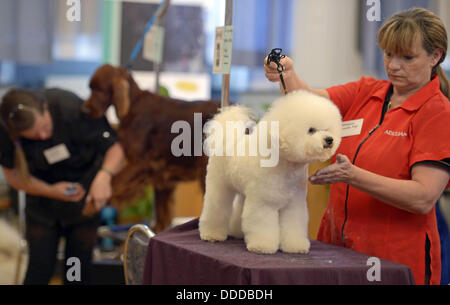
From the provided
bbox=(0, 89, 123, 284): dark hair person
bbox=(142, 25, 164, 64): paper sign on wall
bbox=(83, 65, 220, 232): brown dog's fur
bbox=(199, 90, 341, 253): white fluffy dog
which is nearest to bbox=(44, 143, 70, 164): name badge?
bbox=(0, 89, 123, 284): dark hair person

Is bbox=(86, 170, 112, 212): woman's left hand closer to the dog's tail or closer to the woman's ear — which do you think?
the dog's tail

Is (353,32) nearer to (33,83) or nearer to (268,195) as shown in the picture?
(33,83)

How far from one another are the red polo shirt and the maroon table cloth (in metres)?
0.11

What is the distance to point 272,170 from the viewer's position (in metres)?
1.11

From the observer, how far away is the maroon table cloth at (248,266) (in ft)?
3.30

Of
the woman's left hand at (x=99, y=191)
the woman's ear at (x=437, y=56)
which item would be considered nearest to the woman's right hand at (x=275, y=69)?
the woman's ear at (x=437, y=56)

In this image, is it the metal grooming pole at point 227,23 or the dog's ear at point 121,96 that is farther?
the dog's ear at point 121,96

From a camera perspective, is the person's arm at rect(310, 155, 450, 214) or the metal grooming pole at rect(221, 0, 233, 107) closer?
the person's arm at rect(310, 155, 450, 214)

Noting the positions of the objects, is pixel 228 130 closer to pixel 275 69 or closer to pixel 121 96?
pixel 275 69

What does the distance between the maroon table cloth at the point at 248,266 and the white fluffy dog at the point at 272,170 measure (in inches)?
1.9

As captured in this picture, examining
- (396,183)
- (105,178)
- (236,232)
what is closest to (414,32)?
(396,183)

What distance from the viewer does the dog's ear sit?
2.38 m

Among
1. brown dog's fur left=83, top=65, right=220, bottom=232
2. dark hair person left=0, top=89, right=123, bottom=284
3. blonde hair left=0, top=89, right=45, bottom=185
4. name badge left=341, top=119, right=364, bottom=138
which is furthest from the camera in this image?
brown dog's fur left=83, top=65, right=220, bottom=232

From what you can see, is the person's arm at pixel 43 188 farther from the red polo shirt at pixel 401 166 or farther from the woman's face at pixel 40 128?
the red polo shirt at pixel 401 166
